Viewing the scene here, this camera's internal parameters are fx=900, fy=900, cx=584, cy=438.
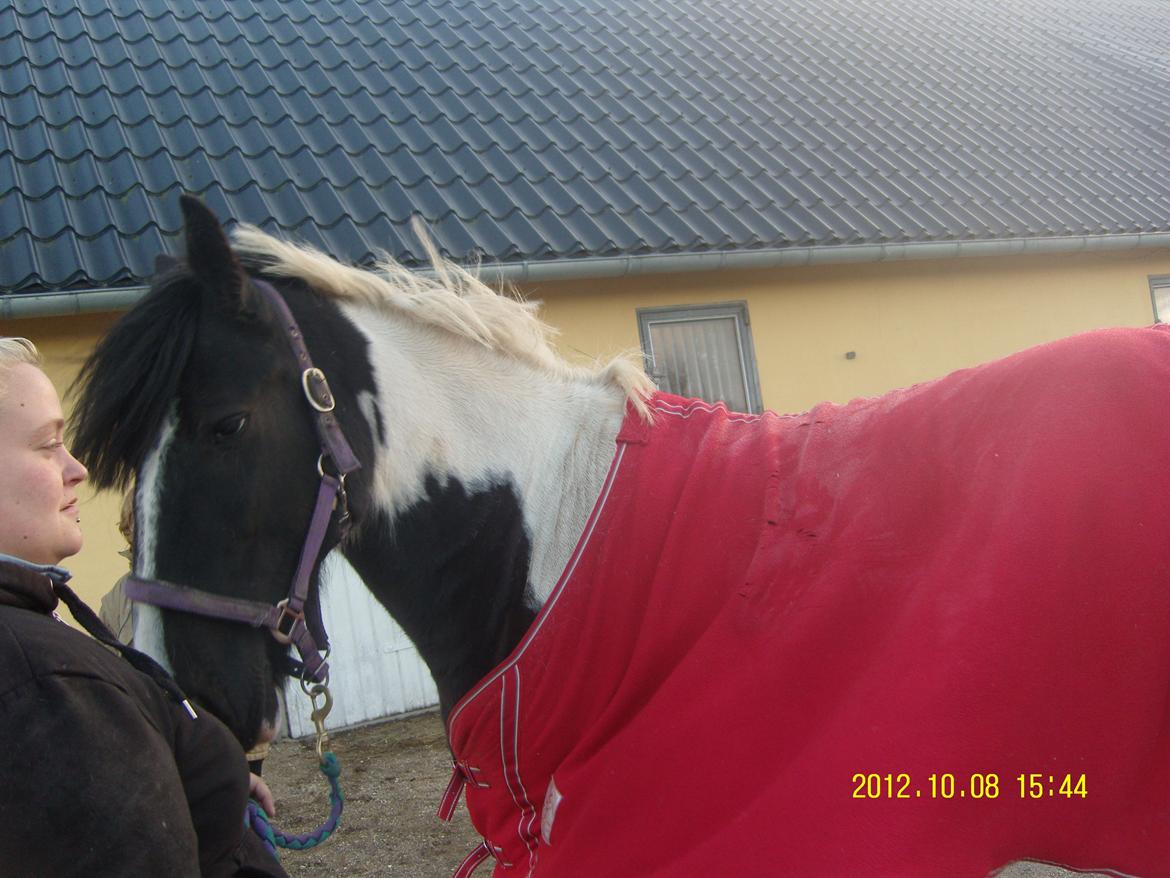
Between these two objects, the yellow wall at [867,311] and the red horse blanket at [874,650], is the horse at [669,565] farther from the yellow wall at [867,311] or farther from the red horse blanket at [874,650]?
the yellow wall at [867,311]

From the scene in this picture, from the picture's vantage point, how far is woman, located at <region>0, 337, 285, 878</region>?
1.16 meters

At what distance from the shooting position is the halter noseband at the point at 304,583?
60.8 inches

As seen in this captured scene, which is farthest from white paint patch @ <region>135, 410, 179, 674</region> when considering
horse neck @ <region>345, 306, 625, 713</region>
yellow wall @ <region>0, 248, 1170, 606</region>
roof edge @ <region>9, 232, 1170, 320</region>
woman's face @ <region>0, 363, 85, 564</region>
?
yellow wall @ <region>0, 248, 1170, 606</region>

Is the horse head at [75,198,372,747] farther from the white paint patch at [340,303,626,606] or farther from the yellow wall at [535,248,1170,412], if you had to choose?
the yellow wall at [535,248,1170,412]

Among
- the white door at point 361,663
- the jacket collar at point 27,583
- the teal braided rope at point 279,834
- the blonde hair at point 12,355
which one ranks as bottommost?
the white door at point 361,663

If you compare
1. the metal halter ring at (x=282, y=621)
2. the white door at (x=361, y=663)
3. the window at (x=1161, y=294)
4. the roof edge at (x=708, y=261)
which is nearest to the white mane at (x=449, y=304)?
the metal halter ring at (x=282, y=621)

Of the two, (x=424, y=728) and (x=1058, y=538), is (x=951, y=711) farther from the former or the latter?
(x=424, y=728)

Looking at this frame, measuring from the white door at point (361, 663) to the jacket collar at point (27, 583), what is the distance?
13.2 ft

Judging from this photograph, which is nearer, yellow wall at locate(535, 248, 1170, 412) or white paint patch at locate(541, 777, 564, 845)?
white paint patch at locate(541, 777, 564, 845)

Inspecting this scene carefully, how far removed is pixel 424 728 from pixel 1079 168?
7.20 m

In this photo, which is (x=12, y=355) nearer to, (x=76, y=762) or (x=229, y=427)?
(x=229, y=427)

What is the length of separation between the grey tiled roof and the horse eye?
11.6 feet

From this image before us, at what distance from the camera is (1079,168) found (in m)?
7.94

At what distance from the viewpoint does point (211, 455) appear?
1.58 m
